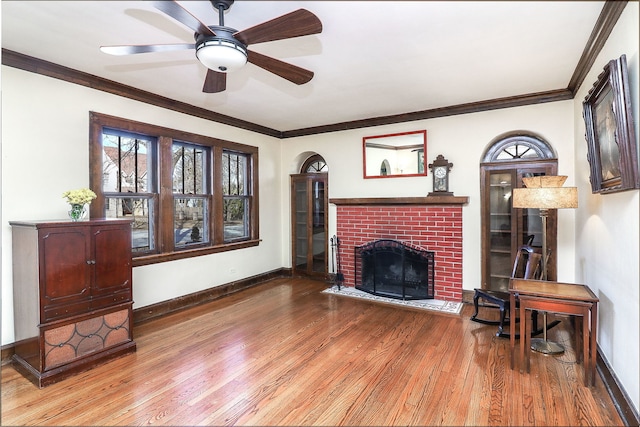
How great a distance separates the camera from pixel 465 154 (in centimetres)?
416

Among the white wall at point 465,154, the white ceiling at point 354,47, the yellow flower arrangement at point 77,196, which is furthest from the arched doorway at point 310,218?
the yellow flower arrangement at point 77,196

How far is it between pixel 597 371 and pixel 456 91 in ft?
9.35

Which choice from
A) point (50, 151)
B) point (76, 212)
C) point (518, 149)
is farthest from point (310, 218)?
point (50, 151)

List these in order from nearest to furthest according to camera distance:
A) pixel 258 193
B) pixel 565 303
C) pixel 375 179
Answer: pixel 565 303, pixel 375 179, pixel 258 193

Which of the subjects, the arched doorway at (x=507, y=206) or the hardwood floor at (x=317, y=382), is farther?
the arched doorway at (x=507, y=206)

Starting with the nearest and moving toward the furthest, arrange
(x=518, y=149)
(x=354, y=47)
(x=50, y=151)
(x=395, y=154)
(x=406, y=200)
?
(x=354, y=47) < (x=50, y=151) < (x=518, y=149) < (x=406, y=200) < (x=395, y=154)

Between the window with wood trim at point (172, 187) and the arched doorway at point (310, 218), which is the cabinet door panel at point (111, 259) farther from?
the arched doorway at point (310, 218)

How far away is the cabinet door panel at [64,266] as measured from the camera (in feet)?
7.82

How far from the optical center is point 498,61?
281 cm

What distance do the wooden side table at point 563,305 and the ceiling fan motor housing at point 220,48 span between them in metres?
2.59

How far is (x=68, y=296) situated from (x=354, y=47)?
9.66ft

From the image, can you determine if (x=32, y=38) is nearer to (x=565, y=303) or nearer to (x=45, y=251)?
(x=45, y=251)

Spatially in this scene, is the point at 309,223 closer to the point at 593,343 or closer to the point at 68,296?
the point at 68,296

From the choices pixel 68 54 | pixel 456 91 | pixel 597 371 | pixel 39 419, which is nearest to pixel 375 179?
pixel 456 91
